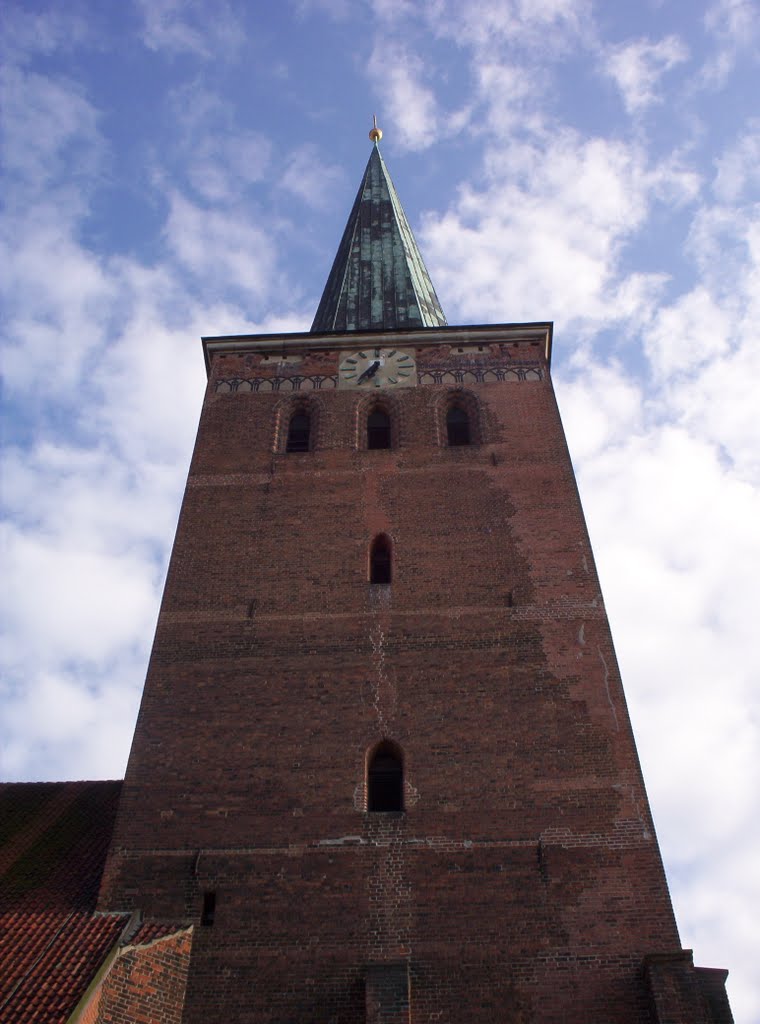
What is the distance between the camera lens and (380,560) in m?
13.9

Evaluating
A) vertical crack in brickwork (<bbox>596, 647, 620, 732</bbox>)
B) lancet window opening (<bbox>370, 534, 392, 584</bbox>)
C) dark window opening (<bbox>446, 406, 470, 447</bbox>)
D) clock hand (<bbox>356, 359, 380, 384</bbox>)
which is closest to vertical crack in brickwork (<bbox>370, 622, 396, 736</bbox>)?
lancet window opening (<bbox>370, 534, 392, 584</bbox>)

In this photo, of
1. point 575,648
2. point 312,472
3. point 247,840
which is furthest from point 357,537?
point 247,840

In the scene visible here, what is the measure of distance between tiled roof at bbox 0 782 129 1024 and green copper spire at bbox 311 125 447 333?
31.7ft

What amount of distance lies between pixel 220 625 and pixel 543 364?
7.82 meters

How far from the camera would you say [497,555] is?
13578 mm

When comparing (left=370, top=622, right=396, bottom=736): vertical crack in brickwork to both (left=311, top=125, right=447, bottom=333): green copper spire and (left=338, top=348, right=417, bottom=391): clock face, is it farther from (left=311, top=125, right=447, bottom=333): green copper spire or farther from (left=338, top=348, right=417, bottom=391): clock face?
(left=311, top=125, right=447, bottom=333): green copper spire

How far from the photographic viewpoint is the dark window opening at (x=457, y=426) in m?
16.1

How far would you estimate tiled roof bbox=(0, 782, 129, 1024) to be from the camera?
8766 mm

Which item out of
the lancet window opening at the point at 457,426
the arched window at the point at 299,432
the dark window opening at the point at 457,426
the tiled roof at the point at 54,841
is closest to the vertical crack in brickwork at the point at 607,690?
the lancet window opening at the point at 457,426

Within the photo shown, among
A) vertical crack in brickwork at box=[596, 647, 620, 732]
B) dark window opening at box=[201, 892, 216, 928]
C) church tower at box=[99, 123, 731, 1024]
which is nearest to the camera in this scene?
church tower at box=[99, 123, 731, 1024]

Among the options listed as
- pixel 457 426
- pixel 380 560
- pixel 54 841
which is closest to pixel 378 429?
pixel 457 426

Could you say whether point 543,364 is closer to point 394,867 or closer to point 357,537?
point 357,537

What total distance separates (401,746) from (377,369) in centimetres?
788

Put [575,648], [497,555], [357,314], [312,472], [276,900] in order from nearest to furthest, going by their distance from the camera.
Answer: [276,900]
[575,648]
[497,555]
[312,472]
[357,314]
